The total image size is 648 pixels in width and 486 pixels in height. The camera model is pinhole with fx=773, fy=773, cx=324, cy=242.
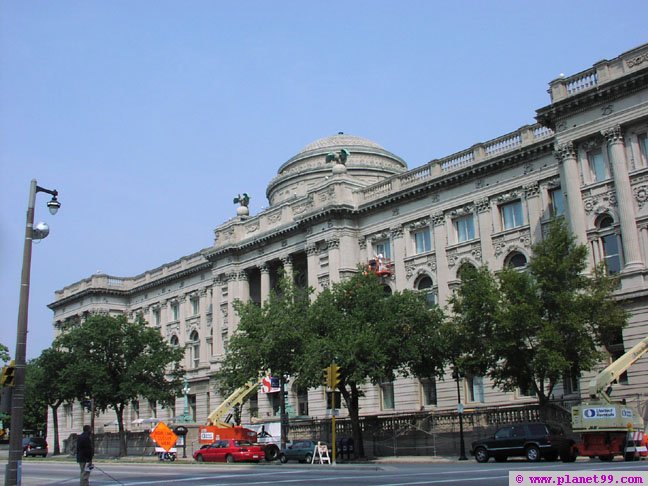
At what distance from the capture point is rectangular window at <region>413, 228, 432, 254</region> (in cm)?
5646

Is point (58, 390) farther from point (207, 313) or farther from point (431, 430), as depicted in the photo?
point (431, 430)

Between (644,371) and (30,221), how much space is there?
3074 cm

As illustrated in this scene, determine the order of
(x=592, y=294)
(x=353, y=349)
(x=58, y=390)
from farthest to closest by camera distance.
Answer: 1. (x=58, y=390)
2. (x=353, y=349)
3. (x=592, y=294)

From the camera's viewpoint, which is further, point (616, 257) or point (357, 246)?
point (357, 246)

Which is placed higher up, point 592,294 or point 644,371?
point 592,294

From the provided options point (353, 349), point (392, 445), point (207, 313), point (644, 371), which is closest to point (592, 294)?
point (644, 371)

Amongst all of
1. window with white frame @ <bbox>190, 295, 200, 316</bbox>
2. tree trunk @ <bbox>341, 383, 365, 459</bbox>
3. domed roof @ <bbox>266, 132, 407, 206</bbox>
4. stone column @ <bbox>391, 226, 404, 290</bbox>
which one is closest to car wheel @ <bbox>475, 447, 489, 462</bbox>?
tree trunk @ <bbox>341, 383, 365, 459</bbox>

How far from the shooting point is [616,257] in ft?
141

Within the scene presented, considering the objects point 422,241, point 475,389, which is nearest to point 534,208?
point 422,241

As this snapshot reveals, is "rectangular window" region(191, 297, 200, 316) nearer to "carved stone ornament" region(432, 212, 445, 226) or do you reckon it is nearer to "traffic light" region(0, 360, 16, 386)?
"carved stone ornament" region(432, 212, 445, 226)

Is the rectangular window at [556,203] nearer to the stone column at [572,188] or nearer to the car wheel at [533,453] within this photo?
the stone column at [572,188]

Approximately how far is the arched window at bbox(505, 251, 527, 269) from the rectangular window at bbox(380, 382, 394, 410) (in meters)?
12.9

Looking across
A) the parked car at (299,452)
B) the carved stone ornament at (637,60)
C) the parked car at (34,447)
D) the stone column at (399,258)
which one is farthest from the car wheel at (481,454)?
the parked car at (34,447)

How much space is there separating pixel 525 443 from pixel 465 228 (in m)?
23.3
